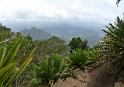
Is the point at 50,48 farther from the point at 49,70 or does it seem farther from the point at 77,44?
the point at 49,70

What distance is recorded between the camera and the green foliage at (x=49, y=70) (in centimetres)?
1442

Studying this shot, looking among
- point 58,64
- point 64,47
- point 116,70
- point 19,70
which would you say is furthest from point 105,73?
point 64,47

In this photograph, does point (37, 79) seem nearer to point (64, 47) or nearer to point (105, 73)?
point (105, 73)

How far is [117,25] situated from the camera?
50.0 ft

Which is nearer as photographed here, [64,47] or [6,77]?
[6,77]

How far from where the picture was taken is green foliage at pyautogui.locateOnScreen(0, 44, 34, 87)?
6707 mm

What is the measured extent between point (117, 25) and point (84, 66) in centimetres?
206

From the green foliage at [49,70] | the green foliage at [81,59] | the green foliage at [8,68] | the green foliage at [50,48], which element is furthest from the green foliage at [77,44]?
the green foliage at [8,68]

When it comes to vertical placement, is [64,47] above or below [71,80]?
above

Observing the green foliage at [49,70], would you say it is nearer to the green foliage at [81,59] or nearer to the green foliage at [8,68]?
the green foliage at [81,59]

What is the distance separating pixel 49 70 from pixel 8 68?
785 cm

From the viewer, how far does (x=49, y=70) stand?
14.5 metres

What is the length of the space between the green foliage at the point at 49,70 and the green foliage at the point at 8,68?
7.17 metres

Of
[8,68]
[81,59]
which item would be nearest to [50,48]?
[81,59]
